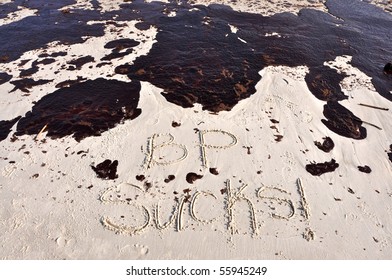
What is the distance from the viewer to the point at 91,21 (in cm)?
2931

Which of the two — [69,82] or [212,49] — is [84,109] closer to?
[69,82]

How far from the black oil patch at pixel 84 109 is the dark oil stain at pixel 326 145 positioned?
10447mm

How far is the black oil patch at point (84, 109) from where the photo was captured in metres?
16.7

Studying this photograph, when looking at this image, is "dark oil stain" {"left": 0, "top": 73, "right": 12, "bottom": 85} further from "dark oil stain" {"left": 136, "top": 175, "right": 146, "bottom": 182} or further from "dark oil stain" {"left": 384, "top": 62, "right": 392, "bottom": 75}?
"dark oil stain" {"left": 384, "top": 62, "right": 392, "bottom": 75}

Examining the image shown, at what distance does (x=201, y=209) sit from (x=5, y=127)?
40.4 ft

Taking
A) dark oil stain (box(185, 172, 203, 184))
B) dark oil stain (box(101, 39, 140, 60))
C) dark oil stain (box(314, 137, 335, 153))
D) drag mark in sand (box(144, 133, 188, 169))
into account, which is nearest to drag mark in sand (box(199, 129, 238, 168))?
dark oil stain (box(185, 172, 203, 184))

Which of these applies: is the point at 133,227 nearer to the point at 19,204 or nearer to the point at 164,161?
the point at 164,161

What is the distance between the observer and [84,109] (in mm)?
18203

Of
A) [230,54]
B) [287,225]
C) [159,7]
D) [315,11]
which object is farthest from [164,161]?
[315,11]

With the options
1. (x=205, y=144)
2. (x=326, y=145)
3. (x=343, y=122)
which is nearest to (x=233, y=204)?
(x=205, y=144)

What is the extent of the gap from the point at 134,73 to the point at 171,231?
1326 cm

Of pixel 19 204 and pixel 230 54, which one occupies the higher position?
pixel 230 54

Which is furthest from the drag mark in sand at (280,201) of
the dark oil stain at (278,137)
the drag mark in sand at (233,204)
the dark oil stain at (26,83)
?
the dark oil stain at (26,83)

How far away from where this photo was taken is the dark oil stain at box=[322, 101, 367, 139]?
16875 mm
